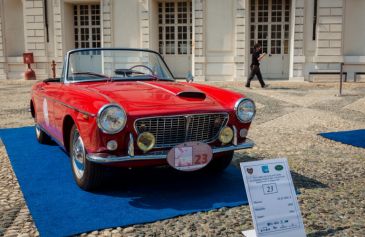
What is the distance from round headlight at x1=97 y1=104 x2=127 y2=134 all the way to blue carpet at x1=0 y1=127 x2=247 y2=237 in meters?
0.72

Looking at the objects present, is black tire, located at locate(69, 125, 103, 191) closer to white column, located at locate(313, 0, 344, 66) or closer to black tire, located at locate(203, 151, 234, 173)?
black tire, located at locate(203, 151, 234, 173)

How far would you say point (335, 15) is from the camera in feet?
58.6

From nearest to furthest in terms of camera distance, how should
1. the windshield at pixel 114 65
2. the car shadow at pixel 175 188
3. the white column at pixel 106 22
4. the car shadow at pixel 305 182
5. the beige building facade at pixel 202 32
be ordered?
the car shadow at pixel 175 188 < the car shadow at pixel 305 182 < the windshield at pixel 114 65 < the beige building facade at pixel 202 32 < the white column at pixel 106 22

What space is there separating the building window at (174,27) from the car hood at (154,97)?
1479 cm

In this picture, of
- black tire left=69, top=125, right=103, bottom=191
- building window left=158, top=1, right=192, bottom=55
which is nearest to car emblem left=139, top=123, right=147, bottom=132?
black tire left=69, top=125, right=103, bottom=191

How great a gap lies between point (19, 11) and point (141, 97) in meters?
→ 18.5

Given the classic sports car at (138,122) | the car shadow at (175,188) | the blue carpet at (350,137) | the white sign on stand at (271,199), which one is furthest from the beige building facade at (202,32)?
the white sign on stand at (271,199)

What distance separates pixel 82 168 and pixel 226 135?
1.49 m

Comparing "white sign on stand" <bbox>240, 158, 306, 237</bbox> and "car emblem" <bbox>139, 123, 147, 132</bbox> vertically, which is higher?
"car emblem" <bbox>139, 123, 147, 132</bbox>

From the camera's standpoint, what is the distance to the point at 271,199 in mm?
3131

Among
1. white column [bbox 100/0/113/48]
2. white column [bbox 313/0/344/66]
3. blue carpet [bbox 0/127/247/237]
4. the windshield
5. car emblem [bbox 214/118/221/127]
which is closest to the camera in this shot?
blue carpet [bbox 0/127/247/237]

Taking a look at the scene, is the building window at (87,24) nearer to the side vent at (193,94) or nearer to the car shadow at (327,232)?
the side vent at (193,94)

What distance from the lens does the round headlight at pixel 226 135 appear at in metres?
4.44

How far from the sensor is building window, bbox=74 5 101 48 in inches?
787
